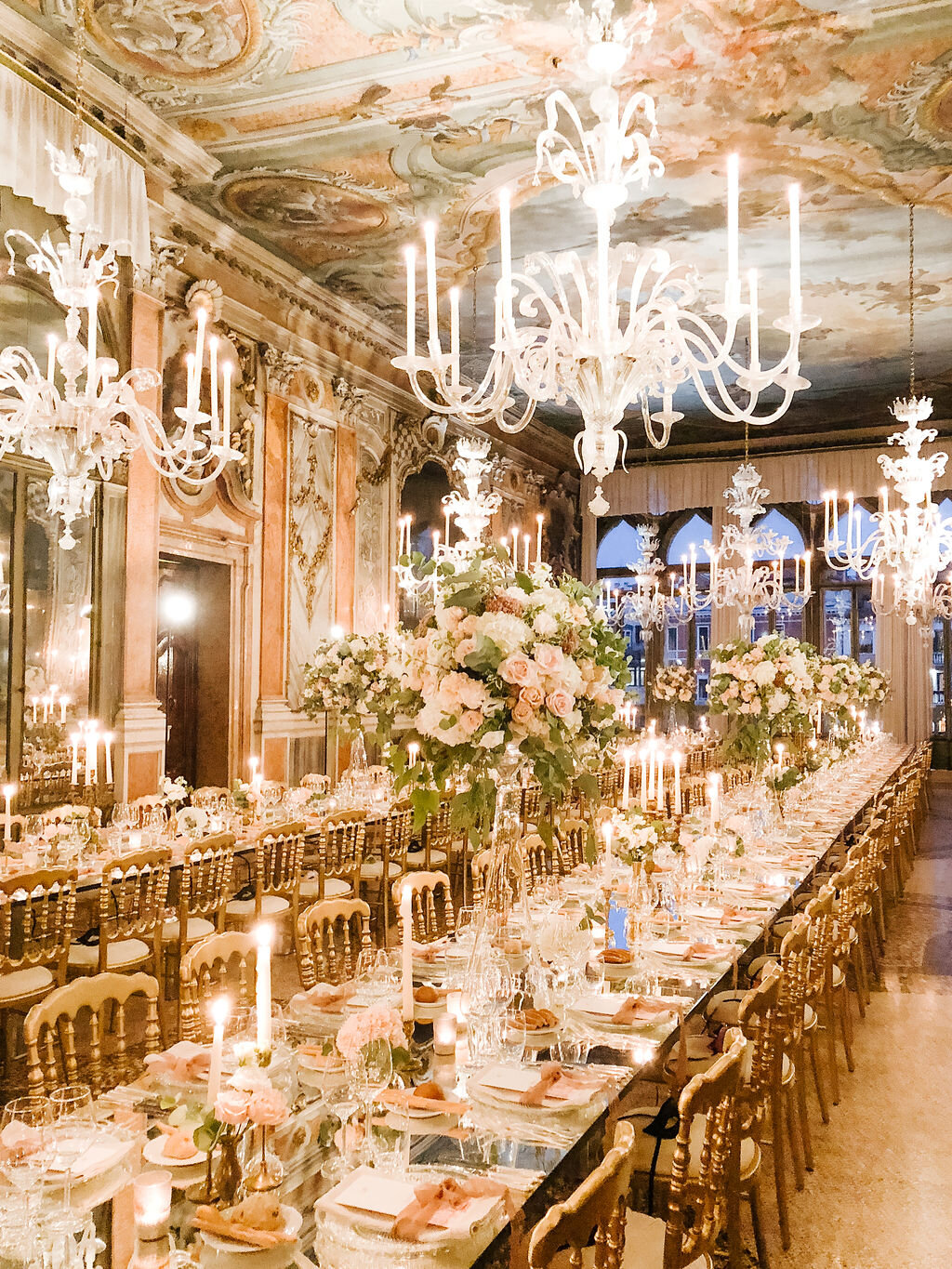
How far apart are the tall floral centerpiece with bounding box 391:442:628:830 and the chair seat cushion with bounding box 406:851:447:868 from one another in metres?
4.32

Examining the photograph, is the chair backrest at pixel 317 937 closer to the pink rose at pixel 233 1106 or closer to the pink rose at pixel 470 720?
the pink rose at pixel 470 720

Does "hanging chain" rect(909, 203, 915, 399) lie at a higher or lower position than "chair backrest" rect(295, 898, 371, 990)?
higher

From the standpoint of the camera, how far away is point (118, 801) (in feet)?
22.4

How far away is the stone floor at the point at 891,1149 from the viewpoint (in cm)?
321

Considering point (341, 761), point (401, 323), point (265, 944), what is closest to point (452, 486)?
point (401, 323)

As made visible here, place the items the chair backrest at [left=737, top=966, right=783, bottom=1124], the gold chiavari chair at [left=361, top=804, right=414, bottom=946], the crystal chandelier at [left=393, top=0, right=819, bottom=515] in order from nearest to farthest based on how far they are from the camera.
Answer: the chair backrest at [left=737, top=966, right=783, bottom=1124] → the crystal chandelier at [left=393, top=0, right=819, bottom=515] → the gold chiavari chair at [left=361, top=804, right=414, bottom=946]

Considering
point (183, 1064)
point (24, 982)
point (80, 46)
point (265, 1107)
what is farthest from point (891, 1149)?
point (80, 46)

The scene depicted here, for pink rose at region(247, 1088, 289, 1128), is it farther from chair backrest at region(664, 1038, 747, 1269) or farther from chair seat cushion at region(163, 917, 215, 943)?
chair seat cushion at region(163, 917, 215, 943)

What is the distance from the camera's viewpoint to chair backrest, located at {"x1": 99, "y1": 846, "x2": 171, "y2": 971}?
4438mm

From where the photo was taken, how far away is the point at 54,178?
209 inches

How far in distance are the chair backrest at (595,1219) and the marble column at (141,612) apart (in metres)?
5.76

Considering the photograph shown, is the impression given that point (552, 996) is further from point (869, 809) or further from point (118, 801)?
point (869, 809)

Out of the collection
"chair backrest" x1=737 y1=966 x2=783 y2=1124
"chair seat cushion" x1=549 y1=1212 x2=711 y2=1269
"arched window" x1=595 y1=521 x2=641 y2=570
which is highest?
"arched window" x1=595 y1=521 x2=641 y2=570

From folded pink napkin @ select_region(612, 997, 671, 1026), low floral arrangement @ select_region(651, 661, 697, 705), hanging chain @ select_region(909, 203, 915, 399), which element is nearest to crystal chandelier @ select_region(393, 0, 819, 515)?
folded pink napkin @ select_region(612, 997, 671, 1026)
